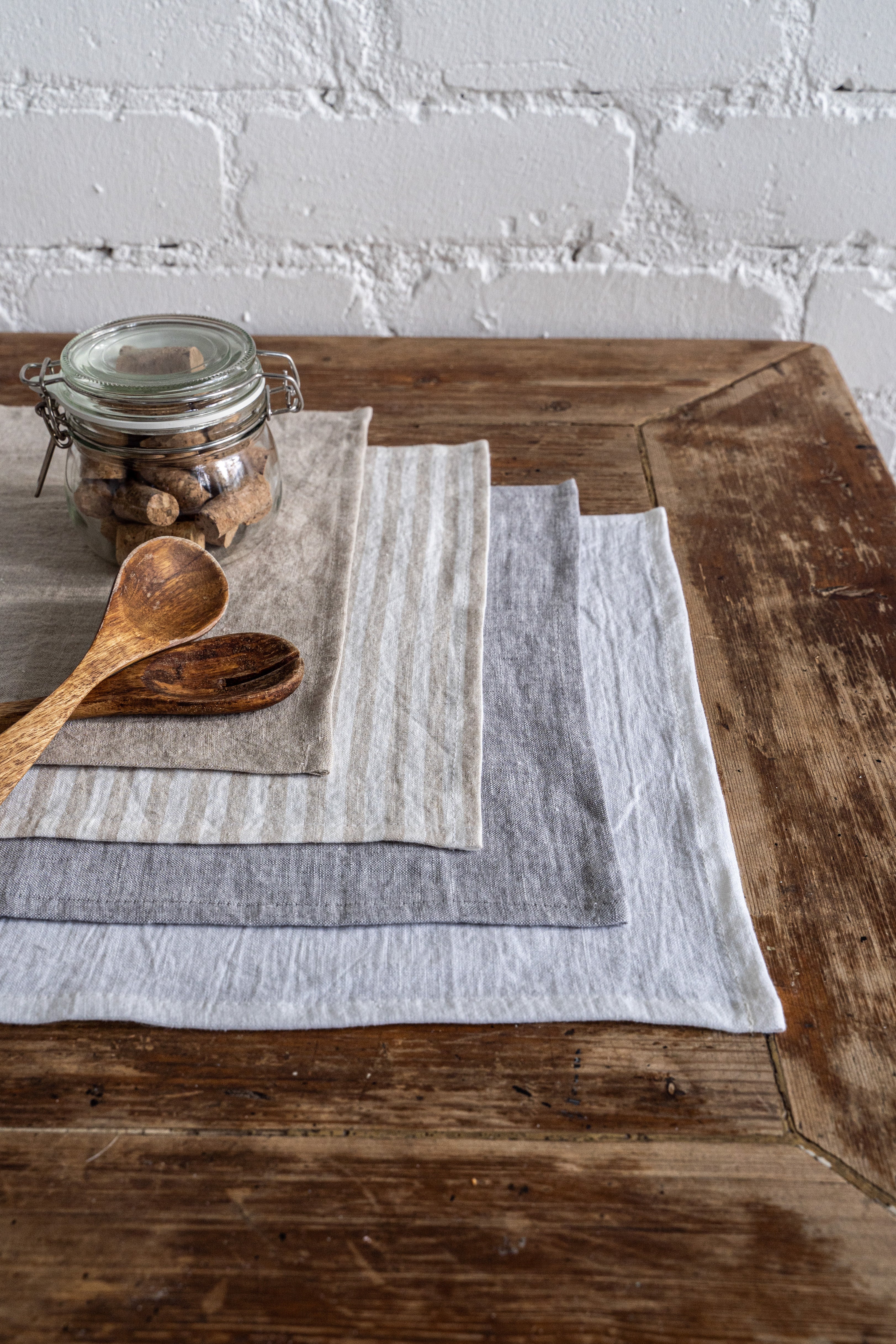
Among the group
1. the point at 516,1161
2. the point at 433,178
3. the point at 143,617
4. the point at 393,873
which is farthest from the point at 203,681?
the point at 433,178

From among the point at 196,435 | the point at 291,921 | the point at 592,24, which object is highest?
the point at 592,24

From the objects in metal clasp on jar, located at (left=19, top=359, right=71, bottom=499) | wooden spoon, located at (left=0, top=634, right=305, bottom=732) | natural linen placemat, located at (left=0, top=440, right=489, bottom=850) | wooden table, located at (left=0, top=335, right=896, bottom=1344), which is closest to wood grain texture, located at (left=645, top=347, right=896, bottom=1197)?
wooden table, located at (left=0, top=335, right=896, bottom=1344)

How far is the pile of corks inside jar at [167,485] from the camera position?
56cm

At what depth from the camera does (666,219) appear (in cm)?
94

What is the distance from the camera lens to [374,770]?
0.50 m

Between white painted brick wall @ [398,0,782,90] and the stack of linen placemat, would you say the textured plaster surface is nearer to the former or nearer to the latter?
white painted brick wall @ [398,0,782,90]

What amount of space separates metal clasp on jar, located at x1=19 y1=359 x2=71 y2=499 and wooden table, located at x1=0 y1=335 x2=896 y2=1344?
36cm

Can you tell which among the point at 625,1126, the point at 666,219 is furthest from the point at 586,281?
the point at 625,1126

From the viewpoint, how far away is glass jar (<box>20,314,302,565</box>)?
54 cm

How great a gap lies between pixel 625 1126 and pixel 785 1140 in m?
0.06

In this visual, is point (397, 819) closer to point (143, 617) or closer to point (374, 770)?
point (374, 770)

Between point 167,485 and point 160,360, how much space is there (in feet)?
0.23

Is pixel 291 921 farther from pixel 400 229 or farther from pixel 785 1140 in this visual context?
pixel 400 229

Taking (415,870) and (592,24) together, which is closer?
(415,870)
